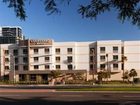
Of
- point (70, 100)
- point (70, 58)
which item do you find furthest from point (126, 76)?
point (70, 100)

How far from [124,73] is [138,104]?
252ft

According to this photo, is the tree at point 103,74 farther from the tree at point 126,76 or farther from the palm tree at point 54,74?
the palm tree at point 54,74

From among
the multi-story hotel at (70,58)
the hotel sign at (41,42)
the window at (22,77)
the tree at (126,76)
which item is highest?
the hotel sign at (41,42)

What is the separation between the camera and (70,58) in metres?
106

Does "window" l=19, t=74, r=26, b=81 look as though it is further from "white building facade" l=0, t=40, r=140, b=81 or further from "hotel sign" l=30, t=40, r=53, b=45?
"hotel sign" l=30, t=40, r=53, b=45

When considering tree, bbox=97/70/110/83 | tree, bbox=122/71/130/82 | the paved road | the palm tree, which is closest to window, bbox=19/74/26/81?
the palm tree

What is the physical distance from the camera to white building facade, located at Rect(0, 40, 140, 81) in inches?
4060

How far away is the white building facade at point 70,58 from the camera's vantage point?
4060 inches

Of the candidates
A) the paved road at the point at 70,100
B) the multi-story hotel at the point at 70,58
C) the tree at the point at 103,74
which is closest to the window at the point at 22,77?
the multi-story hotel at the point at 70,58

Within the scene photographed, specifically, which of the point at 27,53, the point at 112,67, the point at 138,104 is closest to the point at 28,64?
the point at 27,53

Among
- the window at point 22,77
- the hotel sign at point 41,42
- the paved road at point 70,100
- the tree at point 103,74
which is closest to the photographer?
the paved road at point 70,100

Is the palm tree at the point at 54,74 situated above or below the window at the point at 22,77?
above

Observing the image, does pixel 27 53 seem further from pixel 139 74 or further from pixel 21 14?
pixel 21 14

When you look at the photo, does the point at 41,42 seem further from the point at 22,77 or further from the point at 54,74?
the point at 54,74
